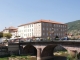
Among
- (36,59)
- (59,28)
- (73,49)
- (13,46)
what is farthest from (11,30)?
(73,49)

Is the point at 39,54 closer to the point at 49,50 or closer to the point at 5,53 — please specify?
the point at 49,50

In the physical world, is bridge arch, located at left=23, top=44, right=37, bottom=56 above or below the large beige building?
below

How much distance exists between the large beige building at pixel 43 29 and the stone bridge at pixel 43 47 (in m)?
35.3

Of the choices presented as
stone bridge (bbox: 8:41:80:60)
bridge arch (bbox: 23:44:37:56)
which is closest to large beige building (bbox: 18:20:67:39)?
bridge arch (bbox: 23:44:37:56)

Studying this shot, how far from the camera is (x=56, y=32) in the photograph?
11869 cm

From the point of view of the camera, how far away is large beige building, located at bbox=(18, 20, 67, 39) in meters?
112

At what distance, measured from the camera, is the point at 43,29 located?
112000mm

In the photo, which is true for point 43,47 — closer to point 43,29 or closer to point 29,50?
point 29,50

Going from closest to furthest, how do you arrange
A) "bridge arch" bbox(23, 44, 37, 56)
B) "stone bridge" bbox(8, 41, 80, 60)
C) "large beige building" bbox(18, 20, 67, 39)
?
"stone bridge" bbox(8, 41, 80, 60) → "bridge arch" bbox(23, 44, 37, 56) → "large beige building" bbox(18, 20, 67, 39)

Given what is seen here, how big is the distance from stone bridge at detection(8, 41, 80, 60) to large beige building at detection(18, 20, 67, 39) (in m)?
35.3

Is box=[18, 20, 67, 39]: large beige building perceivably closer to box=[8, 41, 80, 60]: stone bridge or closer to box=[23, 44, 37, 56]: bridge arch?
box=[23, 44, 37, 56]: bridge arch

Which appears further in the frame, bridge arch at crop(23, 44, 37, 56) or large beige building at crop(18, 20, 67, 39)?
large beige building at crop(18, 20, 67, 39)

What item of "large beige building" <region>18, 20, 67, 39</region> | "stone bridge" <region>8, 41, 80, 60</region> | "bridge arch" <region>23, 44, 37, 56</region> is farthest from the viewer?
"large beige building" <region>18, 20, 67, 39</region>

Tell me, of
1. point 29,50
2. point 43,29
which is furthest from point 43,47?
point 43,29
